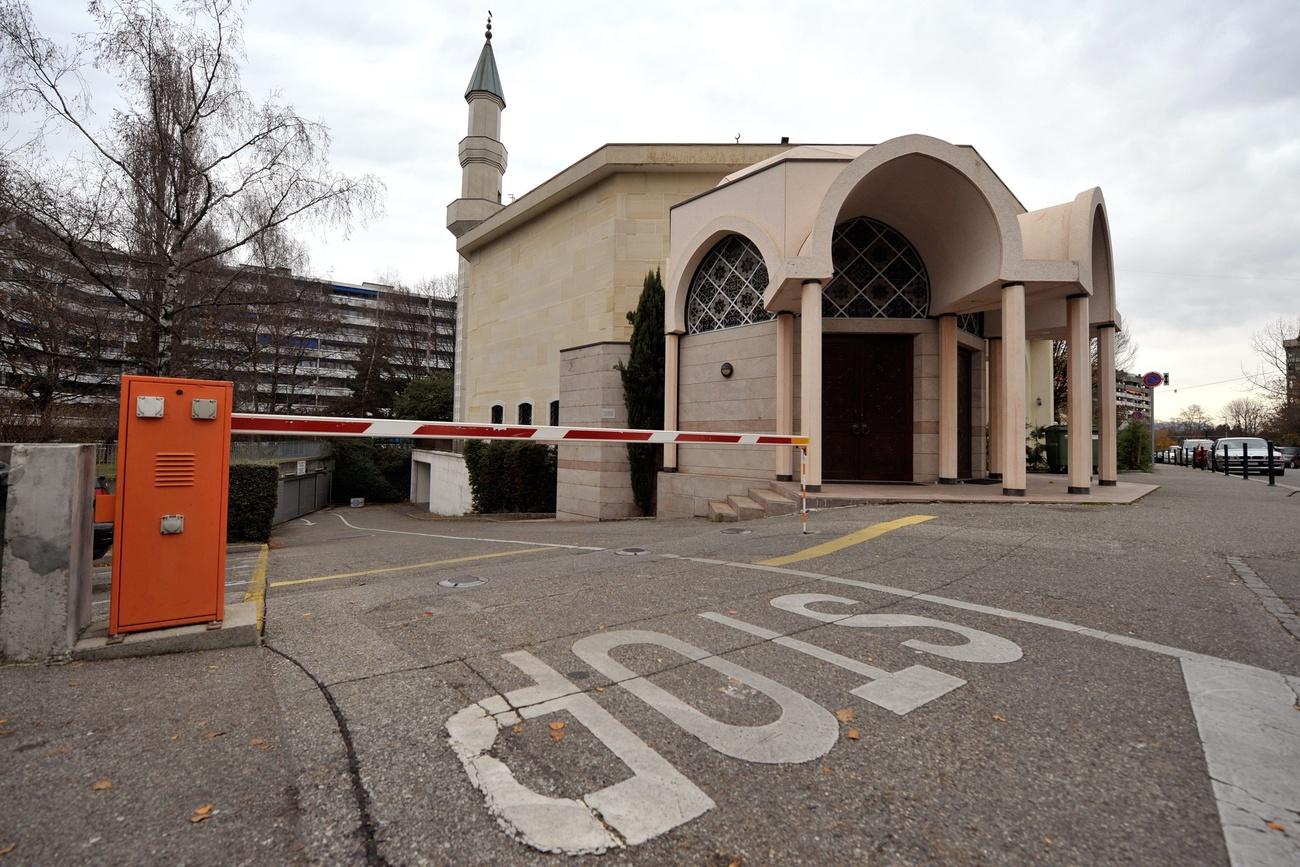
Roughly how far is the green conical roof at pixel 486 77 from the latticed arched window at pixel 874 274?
79.6ft

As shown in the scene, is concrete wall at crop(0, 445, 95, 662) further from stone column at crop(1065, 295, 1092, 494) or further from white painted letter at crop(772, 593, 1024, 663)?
stone column at crop(1065, 295, 1092, 494)

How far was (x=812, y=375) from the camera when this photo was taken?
32.4 ft

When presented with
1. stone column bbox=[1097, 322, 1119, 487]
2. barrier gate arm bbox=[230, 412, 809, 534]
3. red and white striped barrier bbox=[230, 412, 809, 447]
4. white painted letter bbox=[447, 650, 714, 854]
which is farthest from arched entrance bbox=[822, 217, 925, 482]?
white painted letter bbox=[447, 650, 714, 854]

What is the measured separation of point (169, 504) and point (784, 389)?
32.4ft

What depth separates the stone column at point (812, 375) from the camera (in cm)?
980

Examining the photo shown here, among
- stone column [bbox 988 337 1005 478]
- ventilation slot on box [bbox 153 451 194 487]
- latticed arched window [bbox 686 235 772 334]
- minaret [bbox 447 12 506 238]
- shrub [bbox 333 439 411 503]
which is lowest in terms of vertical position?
shrub [bbox 333 439 411 503]

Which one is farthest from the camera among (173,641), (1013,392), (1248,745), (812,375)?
(812,375)

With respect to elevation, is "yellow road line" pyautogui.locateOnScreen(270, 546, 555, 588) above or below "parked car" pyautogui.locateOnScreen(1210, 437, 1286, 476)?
below

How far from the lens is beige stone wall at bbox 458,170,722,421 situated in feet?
67.2

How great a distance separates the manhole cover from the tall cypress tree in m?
9.85

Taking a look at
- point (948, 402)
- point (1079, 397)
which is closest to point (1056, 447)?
point (1079, 397)

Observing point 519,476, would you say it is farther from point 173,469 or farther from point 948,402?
point 173,469

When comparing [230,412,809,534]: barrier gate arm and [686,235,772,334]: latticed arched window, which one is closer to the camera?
[230,412,809,534]: barrier gate arm

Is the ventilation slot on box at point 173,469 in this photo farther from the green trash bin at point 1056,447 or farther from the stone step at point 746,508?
the green trash bin at point 1056,447
